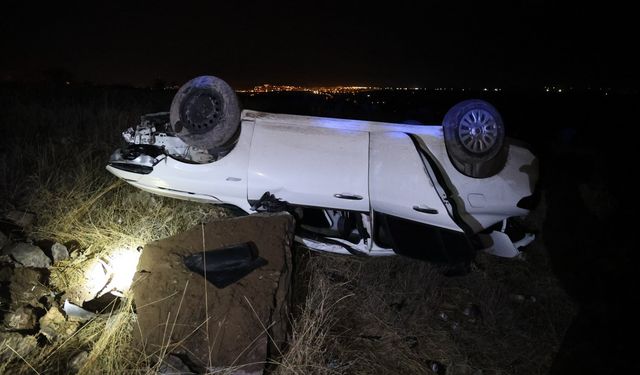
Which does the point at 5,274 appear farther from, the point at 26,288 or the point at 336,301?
the point at 336,301

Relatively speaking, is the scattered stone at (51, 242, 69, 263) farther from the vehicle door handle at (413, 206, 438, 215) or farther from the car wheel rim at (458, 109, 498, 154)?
the car wheel rim at (458, 109, 498, 154)

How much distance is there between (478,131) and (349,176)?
1234mm

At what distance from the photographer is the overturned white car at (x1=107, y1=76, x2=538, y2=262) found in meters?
3.42

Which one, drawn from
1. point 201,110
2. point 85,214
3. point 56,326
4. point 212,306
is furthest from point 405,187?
point 85,214

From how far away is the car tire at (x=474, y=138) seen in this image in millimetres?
3428

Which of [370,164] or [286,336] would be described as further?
[370,164]

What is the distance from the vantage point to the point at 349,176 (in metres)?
3.41

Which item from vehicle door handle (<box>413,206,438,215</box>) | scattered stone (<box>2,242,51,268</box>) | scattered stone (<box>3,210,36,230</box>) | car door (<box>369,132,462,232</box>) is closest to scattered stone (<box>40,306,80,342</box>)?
scattered stone (<box>2,242,51,268</box>)

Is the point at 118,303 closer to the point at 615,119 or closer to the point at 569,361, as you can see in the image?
the point at 569,361

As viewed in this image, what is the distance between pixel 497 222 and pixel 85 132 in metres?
6.11

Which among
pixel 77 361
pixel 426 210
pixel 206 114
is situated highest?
pixel 206 114

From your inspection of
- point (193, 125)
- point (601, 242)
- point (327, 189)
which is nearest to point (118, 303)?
point (193, 125)

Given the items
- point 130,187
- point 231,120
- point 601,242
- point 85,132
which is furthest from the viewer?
point 85,132

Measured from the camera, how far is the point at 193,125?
3.60 metres
